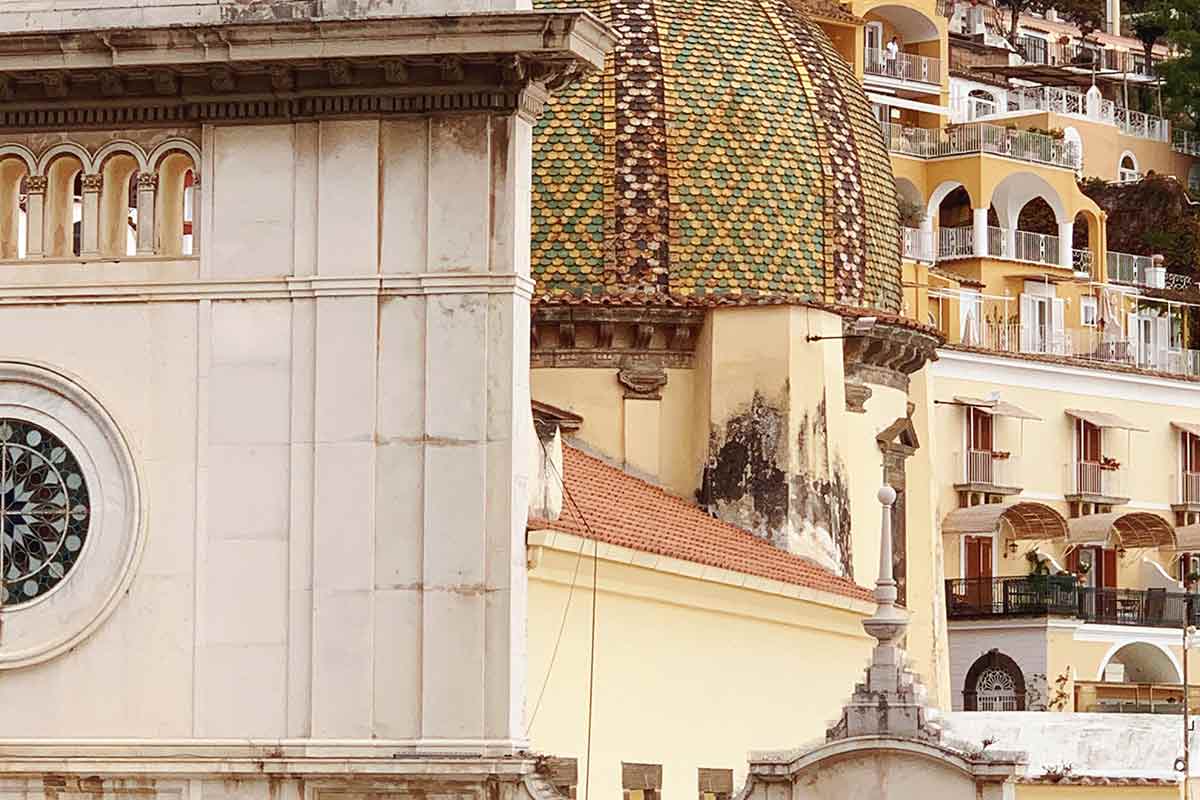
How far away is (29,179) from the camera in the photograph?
1135 inches

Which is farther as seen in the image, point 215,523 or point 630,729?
point 630,729

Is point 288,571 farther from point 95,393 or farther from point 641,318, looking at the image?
point 641,318

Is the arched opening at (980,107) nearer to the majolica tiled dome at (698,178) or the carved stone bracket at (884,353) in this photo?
the carved stone bracket at (884,353)

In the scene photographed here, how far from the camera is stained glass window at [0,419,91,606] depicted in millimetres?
28531

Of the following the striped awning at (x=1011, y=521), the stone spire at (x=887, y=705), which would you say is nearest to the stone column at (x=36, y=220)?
the stone spire at (x=887, y=705)

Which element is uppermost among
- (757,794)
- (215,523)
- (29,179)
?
(29,179)

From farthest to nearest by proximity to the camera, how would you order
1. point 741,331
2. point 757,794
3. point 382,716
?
point 741,331 → point 757,794 → point 382,716

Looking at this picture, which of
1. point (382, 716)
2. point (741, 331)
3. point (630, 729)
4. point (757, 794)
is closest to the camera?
point (382, 716)

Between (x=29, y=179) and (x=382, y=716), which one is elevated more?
(x=29, y=179)

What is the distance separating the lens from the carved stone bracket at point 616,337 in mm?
41000

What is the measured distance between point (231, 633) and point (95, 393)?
77.9 inches

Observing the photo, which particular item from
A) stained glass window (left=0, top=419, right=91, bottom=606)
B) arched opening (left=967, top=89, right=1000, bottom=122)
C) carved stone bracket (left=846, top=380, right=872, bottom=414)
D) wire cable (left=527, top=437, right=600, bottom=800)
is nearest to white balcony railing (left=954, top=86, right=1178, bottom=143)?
arched opening (left=967, top=89, right=1000, bottom=122)

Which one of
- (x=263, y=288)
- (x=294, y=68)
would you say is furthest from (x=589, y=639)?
(x=294, y=68)

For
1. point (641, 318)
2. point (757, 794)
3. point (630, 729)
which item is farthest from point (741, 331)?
point (757, 794)
